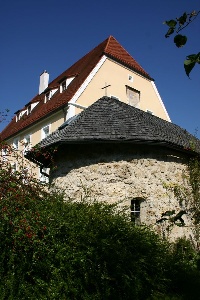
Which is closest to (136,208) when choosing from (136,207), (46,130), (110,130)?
(136,207)

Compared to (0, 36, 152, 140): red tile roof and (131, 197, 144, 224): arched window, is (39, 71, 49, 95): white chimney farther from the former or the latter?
(131, 197, 144, 224): arched window

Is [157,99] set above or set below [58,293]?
above

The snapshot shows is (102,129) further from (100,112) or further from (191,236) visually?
(191,236)

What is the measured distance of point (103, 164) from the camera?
905 centimetres

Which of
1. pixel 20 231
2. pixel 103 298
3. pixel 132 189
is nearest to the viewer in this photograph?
pixel 20 231

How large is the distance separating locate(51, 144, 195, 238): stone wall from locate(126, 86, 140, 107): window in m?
10.8

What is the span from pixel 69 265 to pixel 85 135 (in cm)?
469

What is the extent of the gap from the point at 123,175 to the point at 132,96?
1207cm

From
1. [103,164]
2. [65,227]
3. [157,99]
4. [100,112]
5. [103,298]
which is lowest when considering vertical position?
[103,298]

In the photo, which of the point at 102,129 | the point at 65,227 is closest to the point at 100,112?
the point at 102,129

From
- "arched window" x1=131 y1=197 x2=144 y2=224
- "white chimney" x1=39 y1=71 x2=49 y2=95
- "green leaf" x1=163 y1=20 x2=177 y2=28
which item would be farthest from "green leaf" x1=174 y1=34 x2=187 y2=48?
"white chimney" x1=39 y1=71 x2=49 y2=95

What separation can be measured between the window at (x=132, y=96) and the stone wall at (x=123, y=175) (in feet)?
→ 35.4

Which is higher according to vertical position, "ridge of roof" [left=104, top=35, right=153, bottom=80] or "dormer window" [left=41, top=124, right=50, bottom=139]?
"ridge of roof" [left=104, top=35, right=153, bottom=80]

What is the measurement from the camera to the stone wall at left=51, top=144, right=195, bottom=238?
892cm
